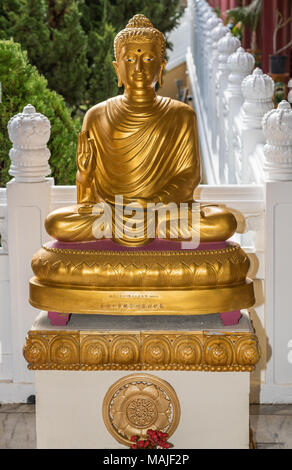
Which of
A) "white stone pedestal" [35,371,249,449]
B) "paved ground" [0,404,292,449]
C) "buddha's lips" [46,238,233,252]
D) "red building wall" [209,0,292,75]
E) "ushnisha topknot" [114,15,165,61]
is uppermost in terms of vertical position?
"red building wall" [209,0,292,75]

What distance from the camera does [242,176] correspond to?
4.95m

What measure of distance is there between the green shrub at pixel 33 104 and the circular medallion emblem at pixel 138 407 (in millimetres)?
2617

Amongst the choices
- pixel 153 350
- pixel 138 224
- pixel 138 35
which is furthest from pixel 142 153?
pixel 153 350

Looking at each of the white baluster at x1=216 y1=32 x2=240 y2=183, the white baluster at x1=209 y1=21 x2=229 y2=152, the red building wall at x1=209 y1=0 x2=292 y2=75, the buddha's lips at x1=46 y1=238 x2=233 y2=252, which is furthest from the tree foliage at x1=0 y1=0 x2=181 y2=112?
the buddha's lips at x1=46 y1=238 x2=233 y2=252

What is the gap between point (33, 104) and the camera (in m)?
5.42

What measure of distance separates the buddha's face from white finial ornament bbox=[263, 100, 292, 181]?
0.66 metres

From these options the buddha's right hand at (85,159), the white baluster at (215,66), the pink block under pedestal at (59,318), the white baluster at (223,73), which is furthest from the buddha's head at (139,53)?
the white baluster at (215,66)

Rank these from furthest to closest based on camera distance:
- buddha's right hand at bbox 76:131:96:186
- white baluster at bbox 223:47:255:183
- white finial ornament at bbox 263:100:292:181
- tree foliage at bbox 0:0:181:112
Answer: tree foliage at bbox 0:0:181:112
white baluster at bbox 223:47:255:183
white finial ornament at bbox 263:100:292:181
buddha's right hand at bbox 76:131:96:186

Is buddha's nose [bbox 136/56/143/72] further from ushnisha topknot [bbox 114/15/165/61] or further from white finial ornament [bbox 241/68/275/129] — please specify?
white finial ornament [bbox 241/68/275/129]

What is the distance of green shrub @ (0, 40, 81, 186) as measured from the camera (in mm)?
5410

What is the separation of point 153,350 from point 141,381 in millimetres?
140

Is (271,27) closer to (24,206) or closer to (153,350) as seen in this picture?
(24,206)

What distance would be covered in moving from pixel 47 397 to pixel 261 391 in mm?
1207
